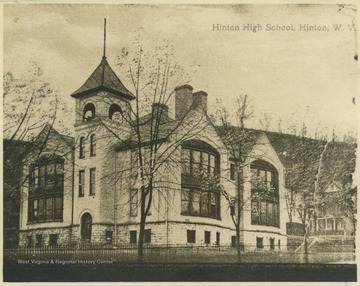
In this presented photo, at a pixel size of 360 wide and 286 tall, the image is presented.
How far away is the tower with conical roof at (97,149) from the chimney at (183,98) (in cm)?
82

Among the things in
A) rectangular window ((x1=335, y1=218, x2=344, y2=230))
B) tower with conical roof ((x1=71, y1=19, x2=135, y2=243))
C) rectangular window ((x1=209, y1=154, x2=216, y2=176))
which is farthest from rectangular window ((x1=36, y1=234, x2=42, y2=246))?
rectangular window ((x1=335, y1=218, x2=344, y2=230))

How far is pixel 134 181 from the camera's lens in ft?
35.6

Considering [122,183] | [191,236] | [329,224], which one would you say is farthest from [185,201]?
[329,224]

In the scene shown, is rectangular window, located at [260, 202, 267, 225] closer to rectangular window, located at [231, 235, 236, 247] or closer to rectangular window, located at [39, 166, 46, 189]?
rectangular window, located at [231, 235, 236, 247]

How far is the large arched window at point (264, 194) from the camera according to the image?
36.7 feet

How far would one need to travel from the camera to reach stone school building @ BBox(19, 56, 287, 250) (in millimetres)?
10828

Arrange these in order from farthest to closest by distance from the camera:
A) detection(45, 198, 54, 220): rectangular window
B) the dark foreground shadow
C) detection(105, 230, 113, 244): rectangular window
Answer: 1. detection(45, 198, 54, 220): rectangular window
2. detection(105, 230, 113, 244): rectangular window
3. the dark foreground shadow

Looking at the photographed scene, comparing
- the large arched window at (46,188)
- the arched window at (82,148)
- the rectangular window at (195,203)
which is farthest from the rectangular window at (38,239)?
the rectangular window at (195,203)

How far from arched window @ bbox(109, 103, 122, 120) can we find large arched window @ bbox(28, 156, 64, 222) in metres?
1.19

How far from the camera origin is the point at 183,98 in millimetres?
10922

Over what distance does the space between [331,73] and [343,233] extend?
2856 mm

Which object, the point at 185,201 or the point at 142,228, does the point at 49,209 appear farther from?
the point at 185,201

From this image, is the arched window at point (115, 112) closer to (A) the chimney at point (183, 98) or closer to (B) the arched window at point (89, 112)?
(B) the arched window at point (89, 112)

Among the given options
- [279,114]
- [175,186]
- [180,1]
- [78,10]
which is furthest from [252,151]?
[78,10]
